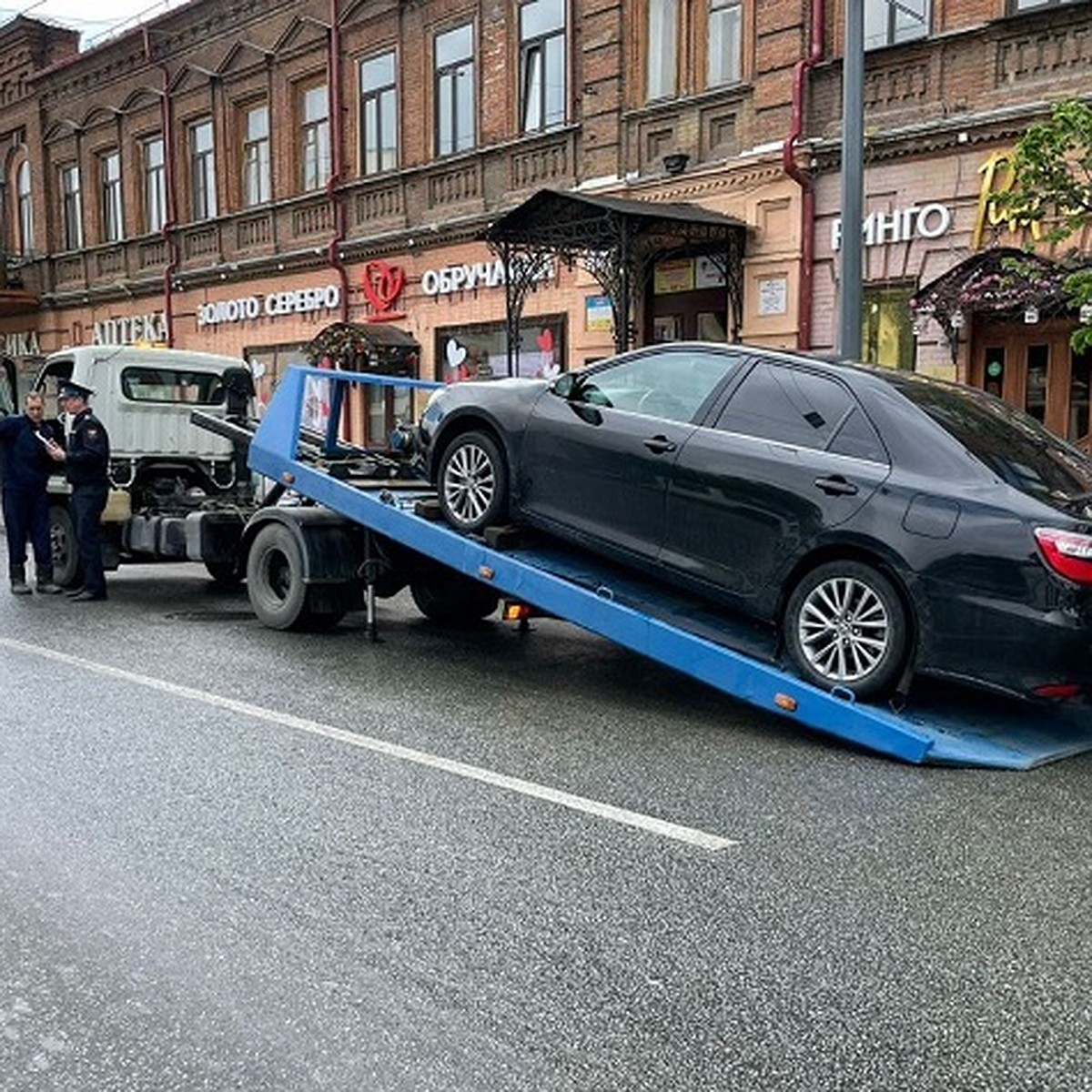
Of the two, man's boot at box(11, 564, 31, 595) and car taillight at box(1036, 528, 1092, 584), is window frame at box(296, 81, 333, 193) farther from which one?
car taillight at box(1036, 528, 1092, 584)

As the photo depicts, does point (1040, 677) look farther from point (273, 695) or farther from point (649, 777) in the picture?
point (273, 695)

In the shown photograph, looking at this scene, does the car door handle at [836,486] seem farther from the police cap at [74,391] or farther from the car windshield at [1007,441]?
the police cap at [74,391]

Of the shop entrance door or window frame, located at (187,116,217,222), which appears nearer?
the shop entrance door

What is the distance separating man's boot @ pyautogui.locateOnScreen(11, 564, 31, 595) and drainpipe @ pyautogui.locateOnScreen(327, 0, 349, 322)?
1051 centimetres

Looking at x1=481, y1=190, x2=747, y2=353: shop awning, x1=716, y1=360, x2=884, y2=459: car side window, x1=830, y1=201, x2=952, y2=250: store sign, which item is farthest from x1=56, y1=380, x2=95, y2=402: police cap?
x1=830, y1=201, x2=952, y2=250: store sign

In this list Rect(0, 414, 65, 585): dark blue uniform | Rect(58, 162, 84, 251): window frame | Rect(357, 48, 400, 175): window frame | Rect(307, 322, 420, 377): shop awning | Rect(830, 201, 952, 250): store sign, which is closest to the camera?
Rect(0, 414, 65, 585): dark blue uniform

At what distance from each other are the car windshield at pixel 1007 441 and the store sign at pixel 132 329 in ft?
68.4

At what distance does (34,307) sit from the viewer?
28969 millimetres

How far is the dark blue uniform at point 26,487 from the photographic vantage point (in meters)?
10.4

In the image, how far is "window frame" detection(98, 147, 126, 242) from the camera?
85.7ft

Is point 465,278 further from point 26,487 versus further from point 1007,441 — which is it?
point 1007,441

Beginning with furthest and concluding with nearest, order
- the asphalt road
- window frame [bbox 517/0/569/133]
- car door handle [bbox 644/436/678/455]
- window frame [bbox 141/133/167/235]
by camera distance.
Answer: window frame [bbox 141/133/167/235] → window frame [bbox 517/0/569/133] → car door handle [bbox 644/436/678/455] → the asphalt road

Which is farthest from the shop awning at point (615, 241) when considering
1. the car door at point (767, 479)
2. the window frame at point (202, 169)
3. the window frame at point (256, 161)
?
the window frame at point (202, 169)

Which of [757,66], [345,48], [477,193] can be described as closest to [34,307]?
[345,48]
